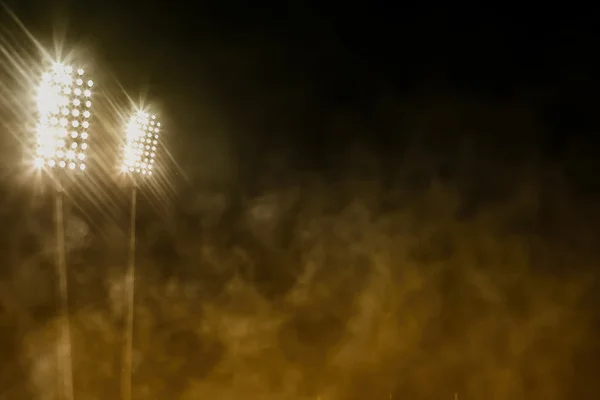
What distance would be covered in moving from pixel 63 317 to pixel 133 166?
1.13 meters

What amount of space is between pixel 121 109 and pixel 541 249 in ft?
11.1

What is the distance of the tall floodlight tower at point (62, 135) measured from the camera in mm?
3215

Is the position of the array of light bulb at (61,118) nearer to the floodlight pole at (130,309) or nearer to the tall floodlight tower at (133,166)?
the tall floodlight tower at (133,166)

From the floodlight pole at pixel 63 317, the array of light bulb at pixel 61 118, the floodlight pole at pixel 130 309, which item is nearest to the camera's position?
the array of light bulb at pixel 61 118

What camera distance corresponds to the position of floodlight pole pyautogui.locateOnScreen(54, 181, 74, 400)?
139 inches

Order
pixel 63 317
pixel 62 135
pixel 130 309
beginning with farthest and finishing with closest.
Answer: pixel 130 309, pixel 63 317, pixel 62 135

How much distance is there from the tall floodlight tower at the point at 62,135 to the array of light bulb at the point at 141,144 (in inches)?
15.5

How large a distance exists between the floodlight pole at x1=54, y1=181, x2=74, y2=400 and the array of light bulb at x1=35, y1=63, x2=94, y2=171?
12.5 inches

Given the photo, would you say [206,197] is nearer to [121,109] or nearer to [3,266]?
[121,109]

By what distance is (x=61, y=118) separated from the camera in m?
3.23

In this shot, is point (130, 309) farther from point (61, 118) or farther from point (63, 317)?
point (61, 118)

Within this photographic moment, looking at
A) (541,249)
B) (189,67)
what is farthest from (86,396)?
(541,249)

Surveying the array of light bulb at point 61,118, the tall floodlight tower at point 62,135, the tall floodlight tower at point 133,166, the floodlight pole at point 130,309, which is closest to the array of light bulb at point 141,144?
the tall floodlight tower at point 133,166

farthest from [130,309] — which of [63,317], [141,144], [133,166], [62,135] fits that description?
[62,135]
